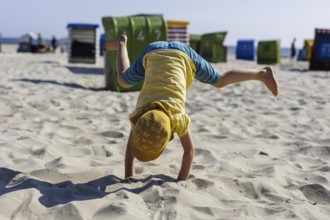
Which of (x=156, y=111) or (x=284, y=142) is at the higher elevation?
(x=156, y=111)

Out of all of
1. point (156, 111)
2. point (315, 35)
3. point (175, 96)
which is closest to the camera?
point (156, 111)

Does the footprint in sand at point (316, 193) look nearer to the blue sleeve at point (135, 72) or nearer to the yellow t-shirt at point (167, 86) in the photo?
the yellow t-shirt at point (167, 86)

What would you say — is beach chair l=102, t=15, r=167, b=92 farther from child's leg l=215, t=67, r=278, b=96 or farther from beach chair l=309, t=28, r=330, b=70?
beach chair l=309, t=28, r=330, b=70

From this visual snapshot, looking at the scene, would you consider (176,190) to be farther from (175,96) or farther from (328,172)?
(328,172)

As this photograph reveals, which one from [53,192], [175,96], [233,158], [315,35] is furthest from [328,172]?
[315,35]

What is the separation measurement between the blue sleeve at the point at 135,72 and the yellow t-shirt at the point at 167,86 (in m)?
0.06

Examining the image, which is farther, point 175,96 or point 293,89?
point 293,89

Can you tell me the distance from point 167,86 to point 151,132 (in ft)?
1.27

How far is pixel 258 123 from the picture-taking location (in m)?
4.84

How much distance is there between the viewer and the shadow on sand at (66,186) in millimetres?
2356

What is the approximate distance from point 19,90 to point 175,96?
4.46m

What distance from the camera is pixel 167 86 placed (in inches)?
95.2

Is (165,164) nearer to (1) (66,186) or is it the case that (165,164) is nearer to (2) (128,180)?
(2) (128,180)

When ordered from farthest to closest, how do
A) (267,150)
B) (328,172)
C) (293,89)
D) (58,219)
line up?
(293,89), (267,150), (328,172), (58,219)
